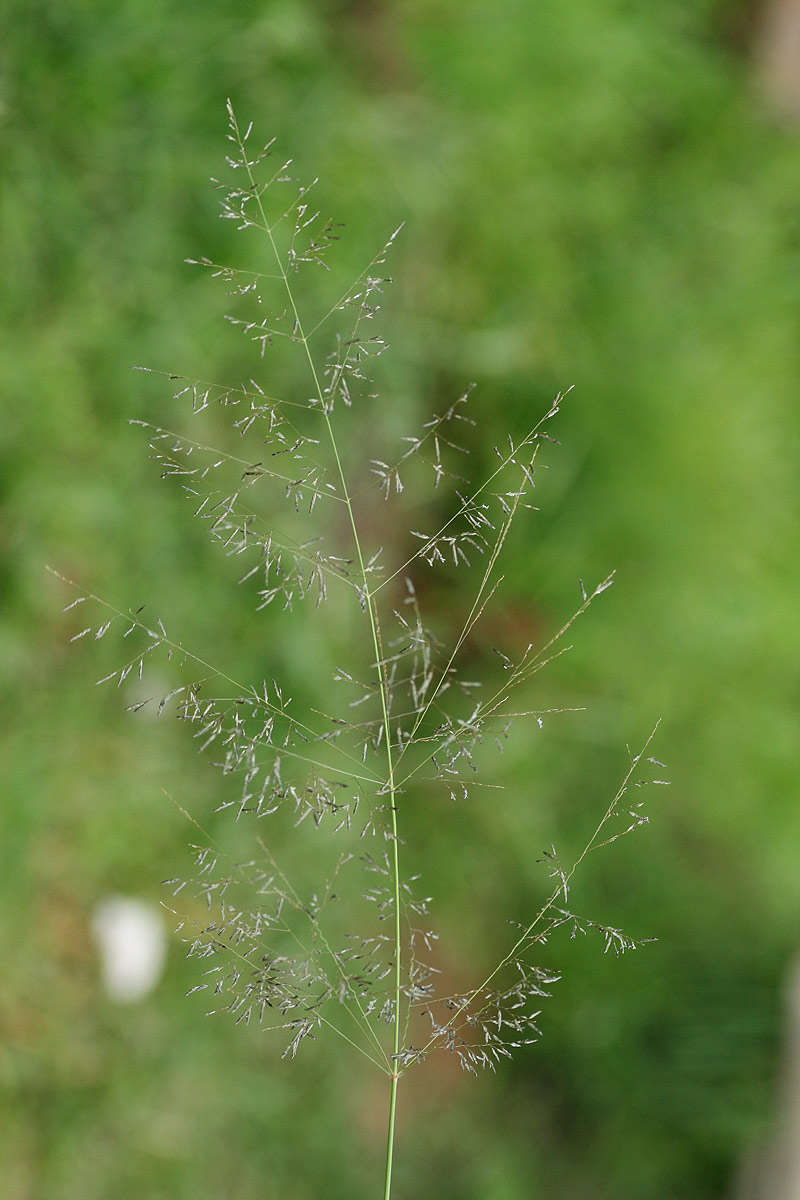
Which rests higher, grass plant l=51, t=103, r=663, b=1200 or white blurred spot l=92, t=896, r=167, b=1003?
grass plant l=51, t=103, r=663, b=1200

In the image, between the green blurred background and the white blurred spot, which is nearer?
the green blurred background

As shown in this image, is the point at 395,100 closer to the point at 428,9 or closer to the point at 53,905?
the point at 428,9

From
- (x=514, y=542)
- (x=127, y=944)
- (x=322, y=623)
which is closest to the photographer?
(x=127, y=944)

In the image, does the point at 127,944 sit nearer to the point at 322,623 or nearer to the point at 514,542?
the point at 322,623

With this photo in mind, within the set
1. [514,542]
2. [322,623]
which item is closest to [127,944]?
[322,623]

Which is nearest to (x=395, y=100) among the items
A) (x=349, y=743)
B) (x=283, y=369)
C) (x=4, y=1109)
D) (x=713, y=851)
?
(x=283, y=369)
